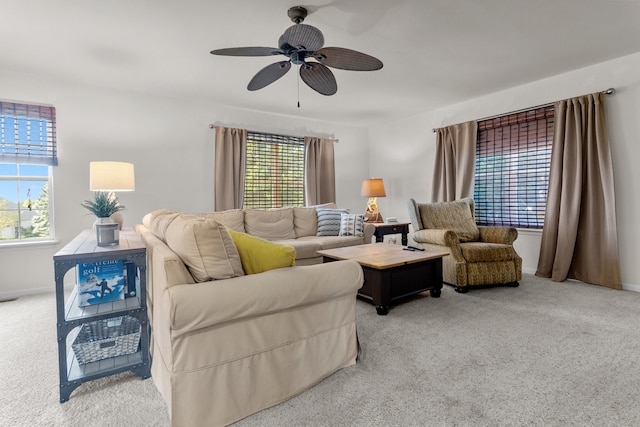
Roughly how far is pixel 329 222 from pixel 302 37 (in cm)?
272

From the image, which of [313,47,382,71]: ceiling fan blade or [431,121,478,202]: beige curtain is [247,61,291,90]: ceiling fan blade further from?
[431,121,478,202]: beige curtain

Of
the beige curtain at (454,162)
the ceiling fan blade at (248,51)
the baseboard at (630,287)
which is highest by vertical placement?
the ceiling fan blade at (248,51)

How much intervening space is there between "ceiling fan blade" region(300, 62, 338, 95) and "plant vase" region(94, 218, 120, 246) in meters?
1.73

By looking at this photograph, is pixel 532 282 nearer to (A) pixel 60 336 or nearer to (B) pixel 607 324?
(B) pixel 607 324

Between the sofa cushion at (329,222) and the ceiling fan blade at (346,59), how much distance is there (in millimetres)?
2351

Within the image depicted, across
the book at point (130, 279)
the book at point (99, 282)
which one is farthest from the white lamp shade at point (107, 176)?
the book at point (99, 282)

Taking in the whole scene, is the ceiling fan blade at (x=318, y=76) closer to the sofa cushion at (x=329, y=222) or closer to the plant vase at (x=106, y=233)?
the plant vase at (x=106, y=233)

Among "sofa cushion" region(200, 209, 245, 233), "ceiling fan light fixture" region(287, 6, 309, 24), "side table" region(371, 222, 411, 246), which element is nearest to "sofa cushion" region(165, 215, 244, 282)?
"ceiling fan light fixture" region(287, 6, 309, 24)

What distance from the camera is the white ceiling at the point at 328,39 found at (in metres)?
2.36

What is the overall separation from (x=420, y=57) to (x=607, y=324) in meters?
2.78

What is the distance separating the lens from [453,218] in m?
4.05

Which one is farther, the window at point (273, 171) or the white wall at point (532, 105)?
the window at point (273, 171)

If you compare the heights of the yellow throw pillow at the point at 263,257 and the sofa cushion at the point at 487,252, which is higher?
the yellow throw pillow at the point at 263,257

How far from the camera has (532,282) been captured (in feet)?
12.1
